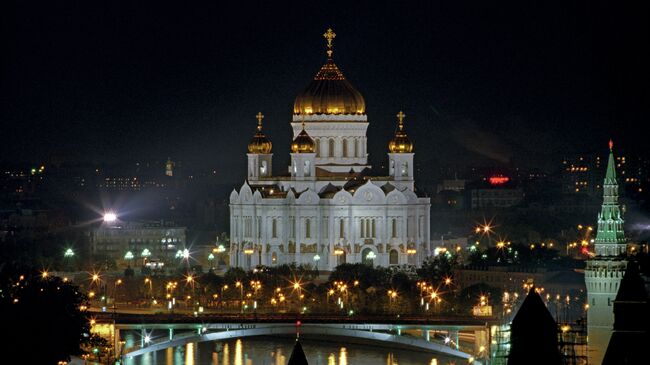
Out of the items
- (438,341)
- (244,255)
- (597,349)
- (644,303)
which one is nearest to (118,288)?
(244,255)

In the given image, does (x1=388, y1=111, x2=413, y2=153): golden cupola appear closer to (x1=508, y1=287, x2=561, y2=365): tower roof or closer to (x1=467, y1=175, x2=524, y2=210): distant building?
(x1=467, y1=175, x2=524, y2=210): distant building

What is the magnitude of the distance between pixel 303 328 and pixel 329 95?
26103mm

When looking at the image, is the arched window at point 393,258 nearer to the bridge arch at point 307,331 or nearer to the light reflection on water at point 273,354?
the light reflection on water at point 273,354

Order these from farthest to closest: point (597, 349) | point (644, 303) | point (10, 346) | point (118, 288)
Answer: point (118, 288) < point (597, 349) < point (10, 346) < point (644, 303)

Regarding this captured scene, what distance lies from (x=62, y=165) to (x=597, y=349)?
12147 cm

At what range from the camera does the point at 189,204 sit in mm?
154750

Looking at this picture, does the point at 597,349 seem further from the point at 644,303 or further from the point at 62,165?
the point at 62,165

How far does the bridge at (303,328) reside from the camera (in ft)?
250

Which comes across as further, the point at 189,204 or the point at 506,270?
the point at 189,204

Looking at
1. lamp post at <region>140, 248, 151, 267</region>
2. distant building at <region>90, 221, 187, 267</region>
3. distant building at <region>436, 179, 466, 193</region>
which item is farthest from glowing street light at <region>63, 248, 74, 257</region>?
distant building at <region>436, 179, 466, 193</region>

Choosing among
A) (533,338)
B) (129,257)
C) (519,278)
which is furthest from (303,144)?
(533,338)

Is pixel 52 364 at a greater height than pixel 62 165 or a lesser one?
lesser

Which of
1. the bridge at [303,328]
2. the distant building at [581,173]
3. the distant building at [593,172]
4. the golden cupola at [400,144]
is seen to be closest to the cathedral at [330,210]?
the golden cupola at [400,144]

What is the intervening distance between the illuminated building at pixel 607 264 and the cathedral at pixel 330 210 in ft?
58.9
